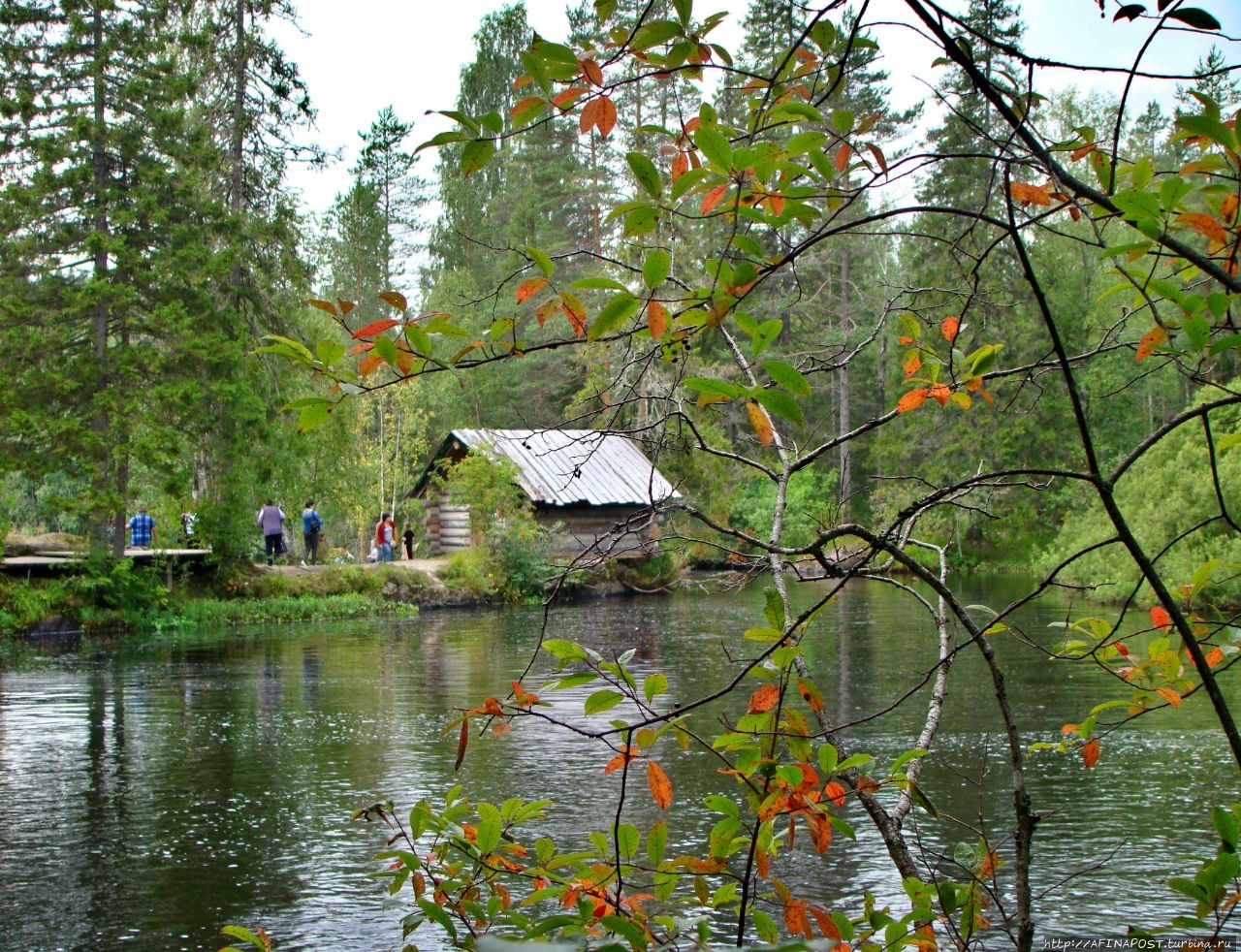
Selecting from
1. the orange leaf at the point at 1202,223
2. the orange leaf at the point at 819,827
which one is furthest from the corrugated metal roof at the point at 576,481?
the orange leaf at the point at 1202,223

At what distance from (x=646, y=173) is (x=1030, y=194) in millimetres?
958

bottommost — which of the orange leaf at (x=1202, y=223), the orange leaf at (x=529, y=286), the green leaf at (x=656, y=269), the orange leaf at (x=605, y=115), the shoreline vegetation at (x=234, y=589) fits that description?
the shoreline vegetation at (x=234, y=589)

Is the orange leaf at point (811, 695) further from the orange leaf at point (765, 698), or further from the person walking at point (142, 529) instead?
the person walking at point (142, 529)

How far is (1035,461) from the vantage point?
38.0 metres

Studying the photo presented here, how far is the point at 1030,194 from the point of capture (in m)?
2.46

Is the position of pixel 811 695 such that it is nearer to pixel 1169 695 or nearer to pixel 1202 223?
pixel 1169 695

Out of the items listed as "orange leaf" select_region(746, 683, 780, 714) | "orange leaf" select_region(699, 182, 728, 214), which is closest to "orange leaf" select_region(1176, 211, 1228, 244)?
"orange leaf" select_region(699, 182, 728, 214)

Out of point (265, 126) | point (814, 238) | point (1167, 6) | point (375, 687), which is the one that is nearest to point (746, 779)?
point (814, 238)

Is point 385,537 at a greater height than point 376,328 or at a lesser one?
lesser

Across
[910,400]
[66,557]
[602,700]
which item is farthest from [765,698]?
[66,557]

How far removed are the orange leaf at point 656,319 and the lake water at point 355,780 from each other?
662 mm

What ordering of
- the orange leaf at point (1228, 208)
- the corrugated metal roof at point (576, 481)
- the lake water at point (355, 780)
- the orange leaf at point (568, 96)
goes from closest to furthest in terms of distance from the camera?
the orange leaf at point (568, 96) < the orange leaf at point (1228, 208) < the lake water at point (355, 780) < the corrugated metal roof at point (576, 481)

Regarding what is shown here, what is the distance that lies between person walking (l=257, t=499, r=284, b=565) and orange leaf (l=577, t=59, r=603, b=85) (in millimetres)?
24978

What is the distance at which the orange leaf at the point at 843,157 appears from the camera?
2584 millimetres
